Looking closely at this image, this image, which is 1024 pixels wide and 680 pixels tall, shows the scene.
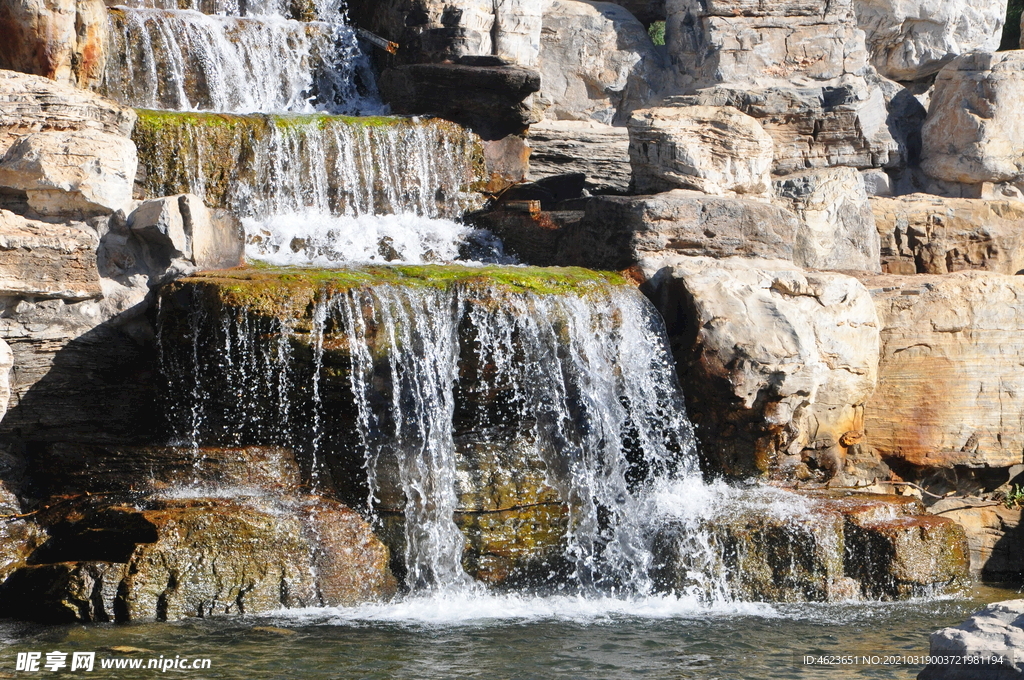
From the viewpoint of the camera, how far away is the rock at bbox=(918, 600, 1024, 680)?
312cm

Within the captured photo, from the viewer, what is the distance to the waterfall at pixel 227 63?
9.20 m

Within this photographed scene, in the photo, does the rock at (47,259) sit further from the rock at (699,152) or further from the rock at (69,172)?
the rock at (699,152)

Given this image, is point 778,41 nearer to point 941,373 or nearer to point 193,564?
point 941,373

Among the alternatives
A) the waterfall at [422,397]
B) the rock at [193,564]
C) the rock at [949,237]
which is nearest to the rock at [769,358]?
the waterfall at [422,397]

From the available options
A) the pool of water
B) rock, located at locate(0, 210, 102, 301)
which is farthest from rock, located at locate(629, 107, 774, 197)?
rock, located at locate(0, 210, 102, 301)

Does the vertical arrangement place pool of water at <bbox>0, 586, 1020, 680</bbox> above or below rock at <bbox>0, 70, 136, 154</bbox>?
below

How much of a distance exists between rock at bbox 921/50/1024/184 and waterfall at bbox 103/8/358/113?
512 cm

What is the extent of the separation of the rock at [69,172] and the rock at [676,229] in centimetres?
296

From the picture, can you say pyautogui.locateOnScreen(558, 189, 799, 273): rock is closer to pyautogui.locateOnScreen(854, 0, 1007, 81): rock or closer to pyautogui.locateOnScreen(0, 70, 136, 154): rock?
pyautogui.locateOnScreen(0, 70, 136, 154): rock

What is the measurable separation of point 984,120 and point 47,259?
7393 millimetres

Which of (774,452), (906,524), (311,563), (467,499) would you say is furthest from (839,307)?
(311,563)

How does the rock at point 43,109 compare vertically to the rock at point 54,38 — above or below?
below

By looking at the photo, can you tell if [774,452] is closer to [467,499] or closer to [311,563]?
[467,499]

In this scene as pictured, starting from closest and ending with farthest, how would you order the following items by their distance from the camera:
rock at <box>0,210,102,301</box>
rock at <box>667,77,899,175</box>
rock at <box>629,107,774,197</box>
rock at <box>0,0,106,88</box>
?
rock at <box>0,210,102,301</box> < rock at <box>0,0,106,88</box> < rock at <box>629,107,774,197</box> < rock at <box>667,77,899,175</box>
